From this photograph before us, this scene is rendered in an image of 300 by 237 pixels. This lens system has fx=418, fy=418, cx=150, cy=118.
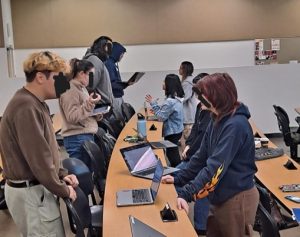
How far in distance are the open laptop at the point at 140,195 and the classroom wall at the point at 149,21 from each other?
242 inches

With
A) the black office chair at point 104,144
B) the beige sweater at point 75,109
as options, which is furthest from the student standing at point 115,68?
the beige sweater at point 75,109

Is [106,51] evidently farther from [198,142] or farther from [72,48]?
[72,48]

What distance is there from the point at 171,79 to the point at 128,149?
5.62 feet

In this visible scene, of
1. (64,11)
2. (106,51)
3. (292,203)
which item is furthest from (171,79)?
(64,11)

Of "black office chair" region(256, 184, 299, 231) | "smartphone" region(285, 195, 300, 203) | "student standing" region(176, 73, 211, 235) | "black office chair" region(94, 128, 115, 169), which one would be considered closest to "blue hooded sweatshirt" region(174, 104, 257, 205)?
"black office chair" region(256, 184, 299, 231)

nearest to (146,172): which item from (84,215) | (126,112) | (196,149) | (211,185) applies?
(84,215)

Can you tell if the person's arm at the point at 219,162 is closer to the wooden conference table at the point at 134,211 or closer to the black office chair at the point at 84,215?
the wooden conference table at the point at 134,211

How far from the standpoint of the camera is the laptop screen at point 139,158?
318 cm

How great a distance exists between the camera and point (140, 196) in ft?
8.64

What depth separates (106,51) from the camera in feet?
16.5

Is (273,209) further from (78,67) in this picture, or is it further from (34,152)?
(78,67)

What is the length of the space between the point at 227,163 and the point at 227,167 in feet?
0.13

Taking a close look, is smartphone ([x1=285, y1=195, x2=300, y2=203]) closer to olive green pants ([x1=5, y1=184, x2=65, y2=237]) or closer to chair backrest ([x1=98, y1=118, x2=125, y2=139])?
olive green pants ([x1=5, y1=184, x2=65, y2=237])

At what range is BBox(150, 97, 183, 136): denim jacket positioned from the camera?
493 centimetres
